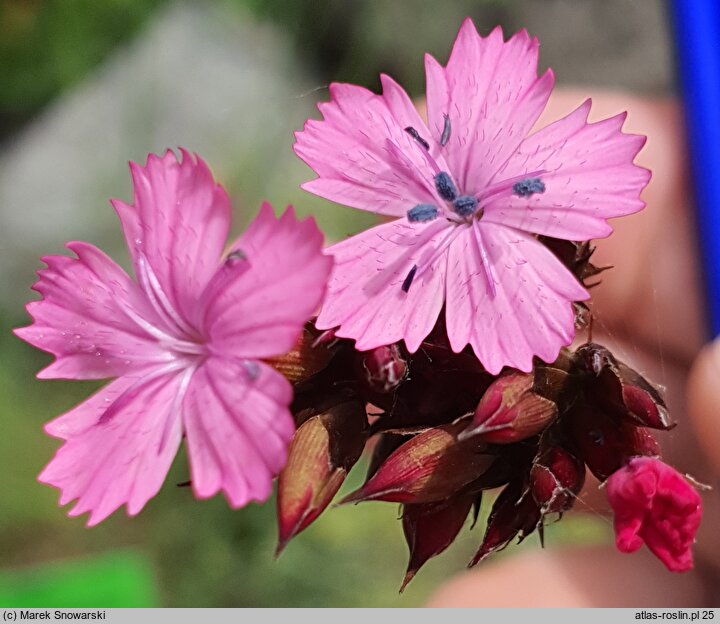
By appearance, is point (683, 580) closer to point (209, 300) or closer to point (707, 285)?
point (707, 285)

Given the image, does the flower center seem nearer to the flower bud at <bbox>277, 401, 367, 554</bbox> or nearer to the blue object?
the flower bud at <bbox>277, 401, 367, 554</bbox>

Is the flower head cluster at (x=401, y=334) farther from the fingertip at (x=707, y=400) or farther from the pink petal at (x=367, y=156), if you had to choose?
the fingertip at (x=707, y=400)

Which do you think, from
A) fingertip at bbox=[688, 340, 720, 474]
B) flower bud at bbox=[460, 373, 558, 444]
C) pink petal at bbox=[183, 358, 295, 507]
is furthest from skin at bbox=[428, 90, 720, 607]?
pink petal at bbox=[183, 358, 295, 507]

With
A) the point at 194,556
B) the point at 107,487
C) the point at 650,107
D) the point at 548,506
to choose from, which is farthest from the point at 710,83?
the point at 194,556

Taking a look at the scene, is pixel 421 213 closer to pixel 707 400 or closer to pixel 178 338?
pixel 178 338

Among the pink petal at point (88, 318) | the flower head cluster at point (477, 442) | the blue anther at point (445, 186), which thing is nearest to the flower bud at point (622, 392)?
the flower head cluster at point (477, 442)

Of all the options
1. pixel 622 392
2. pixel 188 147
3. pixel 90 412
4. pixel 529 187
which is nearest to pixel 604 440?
pixel 622 392
